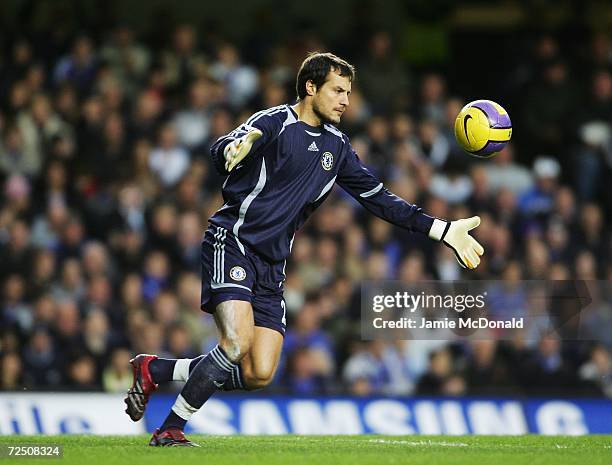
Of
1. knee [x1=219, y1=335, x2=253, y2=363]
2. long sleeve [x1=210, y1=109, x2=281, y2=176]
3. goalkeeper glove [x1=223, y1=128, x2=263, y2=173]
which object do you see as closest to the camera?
goalkeeper glove [x1=223, y1=128, x2=263, y2=173]

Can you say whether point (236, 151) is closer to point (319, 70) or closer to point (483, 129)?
point (319, 70)

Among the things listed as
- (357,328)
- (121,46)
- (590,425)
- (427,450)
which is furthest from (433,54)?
(427,450)

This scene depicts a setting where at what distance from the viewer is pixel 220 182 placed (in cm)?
1412

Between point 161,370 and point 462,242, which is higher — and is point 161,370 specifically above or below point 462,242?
below

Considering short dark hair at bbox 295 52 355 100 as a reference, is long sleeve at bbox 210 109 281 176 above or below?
below

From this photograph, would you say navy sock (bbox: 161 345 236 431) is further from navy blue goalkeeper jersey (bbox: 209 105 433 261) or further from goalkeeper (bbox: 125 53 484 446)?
navy blue goalkeeper jersey (bbox: 209 105 433 261)

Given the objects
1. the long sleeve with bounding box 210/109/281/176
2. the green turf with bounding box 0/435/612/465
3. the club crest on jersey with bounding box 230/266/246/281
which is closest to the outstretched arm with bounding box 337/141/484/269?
the long sleeve with bounding box 210/109/281/176

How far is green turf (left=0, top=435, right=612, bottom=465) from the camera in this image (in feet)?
23.2

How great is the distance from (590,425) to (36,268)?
5.60 meters

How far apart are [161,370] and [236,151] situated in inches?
64.8

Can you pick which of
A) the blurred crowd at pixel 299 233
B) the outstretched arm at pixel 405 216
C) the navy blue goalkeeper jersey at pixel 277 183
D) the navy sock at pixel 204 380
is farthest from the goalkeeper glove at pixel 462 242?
the blurred crowd at pixel 299 233

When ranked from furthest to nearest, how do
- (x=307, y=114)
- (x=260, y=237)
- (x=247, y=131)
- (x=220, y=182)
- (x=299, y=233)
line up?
(x=220, y=182)
(x=299, y=233)
(x=307, y=114)
(x=260, y=237)
(x=247, y=131)

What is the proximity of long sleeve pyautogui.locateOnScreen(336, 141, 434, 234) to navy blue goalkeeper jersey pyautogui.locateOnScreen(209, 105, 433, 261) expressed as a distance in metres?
0.19

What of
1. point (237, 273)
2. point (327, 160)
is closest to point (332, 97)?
point (327, 160)
